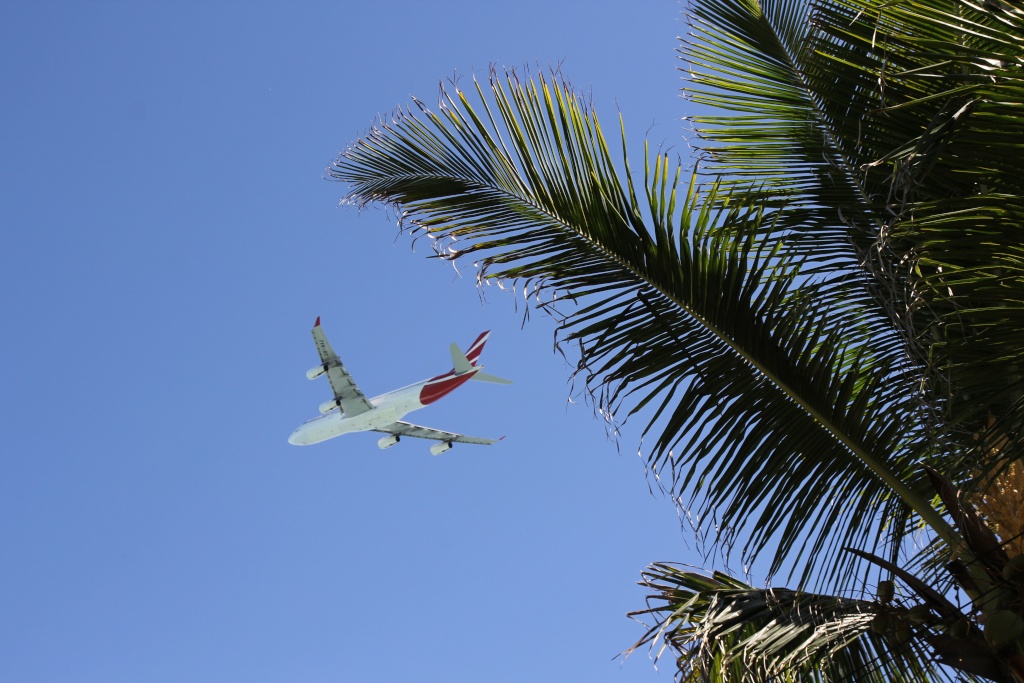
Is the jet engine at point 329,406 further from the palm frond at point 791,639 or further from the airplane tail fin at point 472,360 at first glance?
the palm frond at point 791,639

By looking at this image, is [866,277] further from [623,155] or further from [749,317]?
[623,155]

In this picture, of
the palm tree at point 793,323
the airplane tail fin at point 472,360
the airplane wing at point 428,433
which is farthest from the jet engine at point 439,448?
the palm tree at point 793,323

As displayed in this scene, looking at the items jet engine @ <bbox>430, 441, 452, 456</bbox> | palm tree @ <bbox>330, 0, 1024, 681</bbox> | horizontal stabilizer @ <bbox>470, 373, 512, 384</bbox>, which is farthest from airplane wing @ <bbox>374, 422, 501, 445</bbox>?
palm tree @ <bbox>330, 0, 1024, 681</bbox>

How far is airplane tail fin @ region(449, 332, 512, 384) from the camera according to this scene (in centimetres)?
3650

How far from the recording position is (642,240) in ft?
15.0

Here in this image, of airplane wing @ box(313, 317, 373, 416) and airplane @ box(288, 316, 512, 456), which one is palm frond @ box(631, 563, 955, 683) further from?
airplane wing @ box(313, 317, 373, 416)

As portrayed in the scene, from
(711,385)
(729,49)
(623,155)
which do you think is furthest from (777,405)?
(729,49)

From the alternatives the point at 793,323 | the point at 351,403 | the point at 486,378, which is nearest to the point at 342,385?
the point at 351,403

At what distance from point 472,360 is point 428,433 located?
12027 mm

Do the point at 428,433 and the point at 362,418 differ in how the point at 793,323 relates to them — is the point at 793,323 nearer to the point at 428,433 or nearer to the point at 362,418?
the point at 362,418

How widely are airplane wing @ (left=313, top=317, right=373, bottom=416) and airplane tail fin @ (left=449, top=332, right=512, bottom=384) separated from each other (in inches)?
207

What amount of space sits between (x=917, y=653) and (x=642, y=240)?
2.01 m

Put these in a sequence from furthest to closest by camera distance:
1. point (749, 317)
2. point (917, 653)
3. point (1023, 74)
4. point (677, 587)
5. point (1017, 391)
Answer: point (677, 587), point (749, 317), point (917, 653), point (1017, 391), point (1023, 74)

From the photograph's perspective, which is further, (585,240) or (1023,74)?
(585,240)
